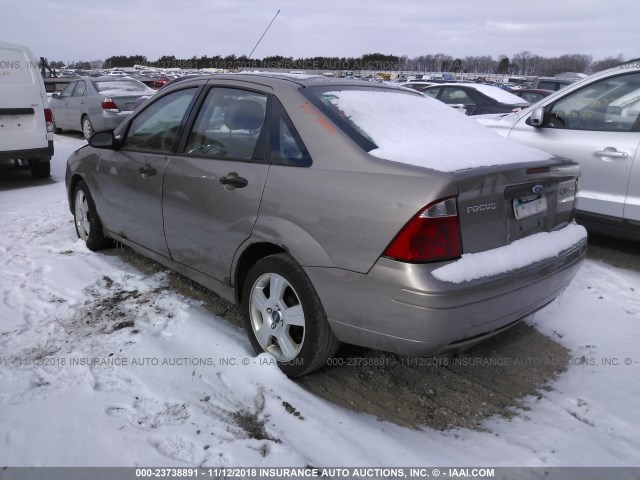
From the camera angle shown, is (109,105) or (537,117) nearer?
(537,117)

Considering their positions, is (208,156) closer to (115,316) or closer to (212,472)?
(115,316)

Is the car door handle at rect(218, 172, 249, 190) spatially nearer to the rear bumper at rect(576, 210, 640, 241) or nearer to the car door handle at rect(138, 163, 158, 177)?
the car door handle at rect(138, 163, 158, 177)

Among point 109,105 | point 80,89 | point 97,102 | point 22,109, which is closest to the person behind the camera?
point 22,109

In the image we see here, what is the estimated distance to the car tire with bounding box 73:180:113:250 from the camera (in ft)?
15.2

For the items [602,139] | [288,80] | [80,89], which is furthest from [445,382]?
[80,89]

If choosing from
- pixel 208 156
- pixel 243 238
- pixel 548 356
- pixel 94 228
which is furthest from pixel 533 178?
pixel 94 228

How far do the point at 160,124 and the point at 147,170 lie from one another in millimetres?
366

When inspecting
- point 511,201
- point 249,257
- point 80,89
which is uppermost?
point 80,89

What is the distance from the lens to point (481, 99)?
963cm

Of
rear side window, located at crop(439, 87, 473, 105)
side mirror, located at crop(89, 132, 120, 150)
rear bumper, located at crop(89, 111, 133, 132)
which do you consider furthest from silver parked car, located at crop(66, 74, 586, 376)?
rear bumper, located at crop(89, 111, 133, 132)

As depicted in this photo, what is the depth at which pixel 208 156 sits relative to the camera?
10.5ft

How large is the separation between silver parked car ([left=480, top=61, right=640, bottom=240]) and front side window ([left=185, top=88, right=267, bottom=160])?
10.0 ft

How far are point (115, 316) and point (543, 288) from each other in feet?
8.92

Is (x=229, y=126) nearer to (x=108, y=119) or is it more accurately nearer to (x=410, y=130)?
(x=410, y=130)
